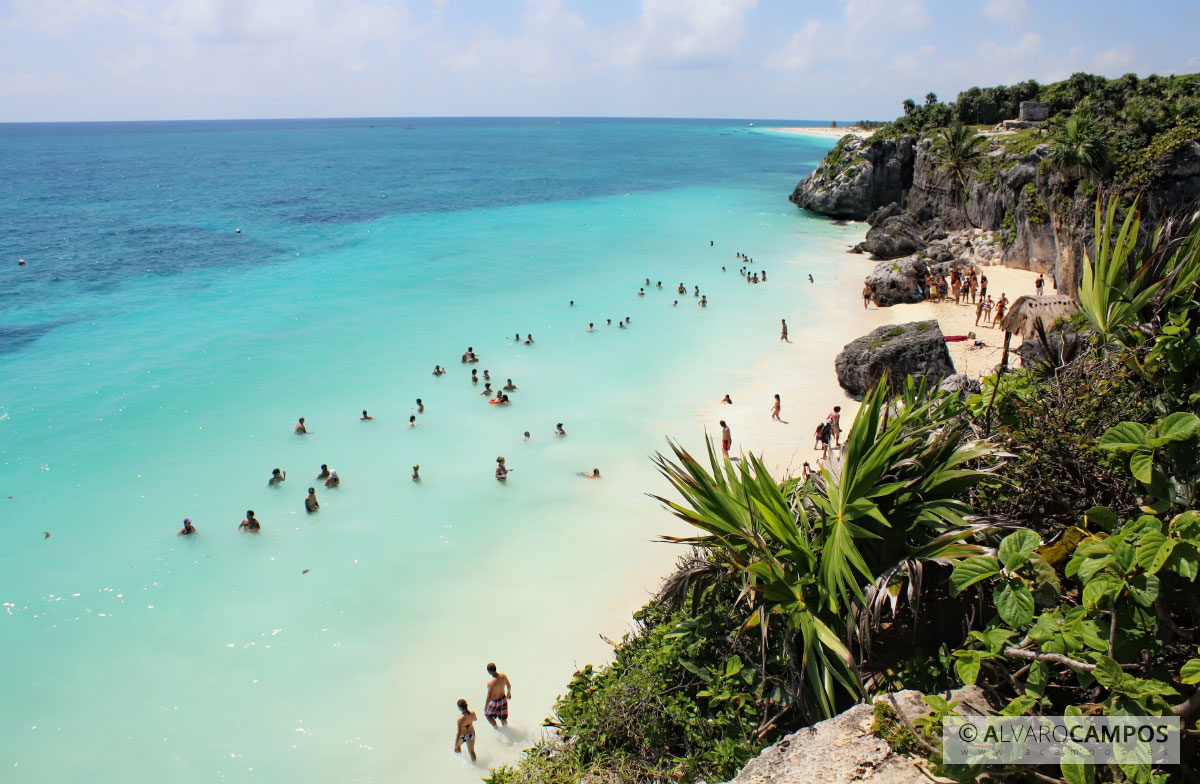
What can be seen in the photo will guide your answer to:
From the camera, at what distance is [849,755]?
4871mm

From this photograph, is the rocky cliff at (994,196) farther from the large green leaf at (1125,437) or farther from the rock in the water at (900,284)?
the large green leaf at (1125,437)

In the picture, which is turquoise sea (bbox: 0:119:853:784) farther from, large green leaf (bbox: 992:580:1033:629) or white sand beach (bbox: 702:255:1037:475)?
large green leaf (bbox: 992:580:1033:629)

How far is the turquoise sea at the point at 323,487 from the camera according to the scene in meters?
12.1

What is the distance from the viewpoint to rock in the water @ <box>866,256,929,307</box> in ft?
107

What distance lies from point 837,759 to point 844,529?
1.70m

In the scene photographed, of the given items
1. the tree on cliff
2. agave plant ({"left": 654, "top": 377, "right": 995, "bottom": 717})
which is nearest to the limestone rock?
agave plant ({"left": 654, "top": 377, "right": 995, "bottom": 717})

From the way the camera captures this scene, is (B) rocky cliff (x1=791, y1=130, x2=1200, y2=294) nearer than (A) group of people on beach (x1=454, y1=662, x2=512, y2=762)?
No

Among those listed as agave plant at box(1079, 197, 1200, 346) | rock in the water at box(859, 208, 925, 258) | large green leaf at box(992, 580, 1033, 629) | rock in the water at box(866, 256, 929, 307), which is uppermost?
rock in the water at box(859, 208, 925, 258)

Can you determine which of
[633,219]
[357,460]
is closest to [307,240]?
[633,219]

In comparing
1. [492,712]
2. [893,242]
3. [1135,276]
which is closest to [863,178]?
[893,242]

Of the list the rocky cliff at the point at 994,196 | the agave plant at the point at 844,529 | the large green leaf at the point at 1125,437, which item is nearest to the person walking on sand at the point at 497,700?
the agave plant at the point at 844,529

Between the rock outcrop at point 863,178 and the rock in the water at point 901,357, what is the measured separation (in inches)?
1653

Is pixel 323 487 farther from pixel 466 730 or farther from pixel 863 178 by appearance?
pixel 863 178

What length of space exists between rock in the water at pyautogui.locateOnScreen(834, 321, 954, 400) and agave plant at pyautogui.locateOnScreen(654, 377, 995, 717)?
15.7 meters
